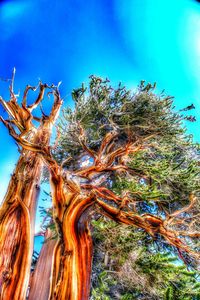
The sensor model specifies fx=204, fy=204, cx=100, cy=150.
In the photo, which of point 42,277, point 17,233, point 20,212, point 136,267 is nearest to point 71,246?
point 17,233

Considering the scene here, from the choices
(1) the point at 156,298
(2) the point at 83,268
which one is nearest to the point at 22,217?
(2) the point at 83,268

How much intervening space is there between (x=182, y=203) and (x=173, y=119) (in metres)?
2.89

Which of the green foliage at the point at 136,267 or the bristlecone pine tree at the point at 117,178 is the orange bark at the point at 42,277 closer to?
the bristlecone pine tree at the point at 117,178

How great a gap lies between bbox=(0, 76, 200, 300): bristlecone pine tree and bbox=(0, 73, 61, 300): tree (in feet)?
0.99

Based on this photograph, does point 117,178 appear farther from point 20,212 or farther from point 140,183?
point 20,212

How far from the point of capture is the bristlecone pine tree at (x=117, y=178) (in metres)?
2.61

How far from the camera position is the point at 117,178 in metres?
5.98

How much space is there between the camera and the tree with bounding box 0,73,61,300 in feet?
8.30

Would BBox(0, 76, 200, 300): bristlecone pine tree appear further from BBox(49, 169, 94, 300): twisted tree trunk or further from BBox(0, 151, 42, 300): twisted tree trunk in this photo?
BBox(0, 151, 42, 300): twisted tree trunk

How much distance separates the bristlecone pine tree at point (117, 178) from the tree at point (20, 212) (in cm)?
30

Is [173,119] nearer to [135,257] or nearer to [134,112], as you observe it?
[134,112]

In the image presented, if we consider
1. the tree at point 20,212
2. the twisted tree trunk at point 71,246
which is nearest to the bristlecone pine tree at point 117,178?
the twisted tree trunk at point 71,246

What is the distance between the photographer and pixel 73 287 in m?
2.29

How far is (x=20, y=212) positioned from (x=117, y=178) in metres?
3.38
